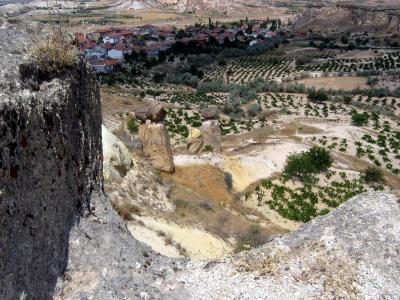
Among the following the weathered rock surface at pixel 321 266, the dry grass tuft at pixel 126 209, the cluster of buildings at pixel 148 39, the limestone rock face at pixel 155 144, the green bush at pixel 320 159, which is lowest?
the cluster of buildings at pixel 148 39

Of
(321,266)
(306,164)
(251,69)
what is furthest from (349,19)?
(321,266)

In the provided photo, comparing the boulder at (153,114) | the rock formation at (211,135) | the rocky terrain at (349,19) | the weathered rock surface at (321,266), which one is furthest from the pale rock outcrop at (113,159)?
the rocky terrain at (349,19)

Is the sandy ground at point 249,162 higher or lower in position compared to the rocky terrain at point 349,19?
higher

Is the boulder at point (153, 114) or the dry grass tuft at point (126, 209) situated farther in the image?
the boulder at point (153, 114)

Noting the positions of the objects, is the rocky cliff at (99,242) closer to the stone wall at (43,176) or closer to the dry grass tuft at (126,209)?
the stone wall at (43,176)

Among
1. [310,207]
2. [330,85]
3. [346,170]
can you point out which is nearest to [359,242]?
[310,207]

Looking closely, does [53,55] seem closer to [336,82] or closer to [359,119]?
[359,119]

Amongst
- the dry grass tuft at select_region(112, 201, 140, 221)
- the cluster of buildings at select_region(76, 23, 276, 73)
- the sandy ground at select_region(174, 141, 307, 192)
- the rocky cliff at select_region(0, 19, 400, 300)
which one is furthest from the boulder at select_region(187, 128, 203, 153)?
the cluster of buildings at select_region(76, 23, 276, 73)
